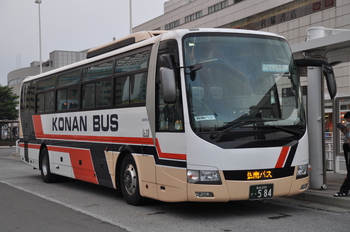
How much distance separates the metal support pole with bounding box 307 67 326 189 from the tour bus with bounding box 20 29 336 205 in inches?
38.1

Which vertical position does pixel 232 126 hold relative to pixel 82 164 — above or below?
above

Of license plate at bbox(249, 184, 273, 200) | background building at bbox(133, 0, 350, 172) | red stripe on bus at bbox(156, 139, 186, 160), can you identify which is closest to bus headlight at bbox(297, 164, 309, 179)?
license plate at bbox(249, 184, 273, 200)

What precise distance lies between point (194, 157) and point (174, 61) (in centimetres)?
165

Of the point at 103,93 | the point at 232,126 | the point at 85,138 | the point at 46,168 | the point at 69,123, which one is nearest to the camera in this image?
the point at 232,126

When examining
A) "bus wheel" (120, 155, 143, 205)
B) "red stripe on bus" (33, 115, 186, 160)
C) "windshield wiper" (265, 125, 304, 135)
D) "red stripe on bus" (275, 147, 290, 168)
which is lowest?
"bus wheel" (120, 155, 143, 205)

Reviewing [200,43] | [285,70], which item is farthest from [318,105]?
[200,43]

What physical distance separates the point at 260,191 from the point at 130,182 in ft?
9.46

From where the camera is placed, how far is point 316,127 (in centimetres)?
1023

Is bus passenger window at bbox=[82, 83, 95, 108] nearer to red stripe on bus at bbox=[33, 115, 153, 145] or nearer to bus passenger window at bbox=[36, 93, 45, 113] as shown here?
red stripe on bus at bbox=[33, 115, 153, 145]

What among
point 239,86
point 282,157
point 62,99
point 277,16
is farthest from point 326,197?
point 277,16

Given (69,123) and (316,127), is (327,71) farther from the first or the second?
(69,123)

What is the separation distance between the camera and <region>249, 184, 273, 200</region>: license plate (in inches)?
308

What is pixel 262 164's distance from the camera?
312 inches

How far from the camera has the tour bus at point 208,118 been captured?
7.79 meters
